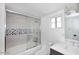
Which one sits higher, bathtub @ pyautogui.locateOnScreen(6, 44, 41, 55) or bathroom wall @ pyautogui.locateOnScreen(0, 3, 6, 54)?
bathroom wall @ pyautogui.locateOnScreen(0, 3, 6, 54)

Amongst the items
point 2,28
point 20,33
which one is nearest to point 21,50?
point 20,33

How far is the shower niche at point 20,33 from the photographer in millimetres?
963

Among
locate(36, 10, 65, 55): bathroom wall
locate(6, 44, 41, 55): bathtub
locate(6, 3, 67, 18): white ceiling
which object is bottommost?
locate(6, 44, 41, 55): bathtub

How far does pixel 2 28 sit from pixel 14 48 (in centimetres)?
34

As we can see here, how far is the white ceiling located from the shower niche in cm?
8

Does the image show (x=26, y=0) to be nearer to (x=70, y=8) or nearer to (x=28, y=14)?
(x=28, y=14)

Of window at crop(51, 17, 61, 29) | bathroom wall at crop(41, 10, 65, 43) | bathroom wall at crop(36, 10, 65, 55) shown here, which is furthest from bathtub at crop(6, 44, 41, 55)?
window at crop(51, 17, 61, 29)

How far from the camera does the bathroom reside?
96cm

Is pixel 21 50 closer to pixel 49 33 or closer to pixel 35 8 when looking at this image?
pixel 49 33

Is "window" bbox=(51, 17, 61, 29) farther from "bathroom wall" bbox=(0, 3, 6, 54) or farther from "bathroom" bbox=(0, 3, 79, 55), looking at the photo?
"bathroom wall" bbox=(0, 3, 6, 54)

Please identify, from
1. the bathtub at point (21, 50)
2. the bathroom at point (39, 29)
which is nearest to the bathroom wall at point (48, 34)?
the bathroom at point (39, 29)

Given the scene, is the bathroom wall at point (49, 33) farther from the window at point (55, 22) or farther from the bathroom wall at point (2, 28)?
the bathroom wall at point (2, 28)

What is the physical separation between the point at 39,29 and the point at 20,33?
309 mm
